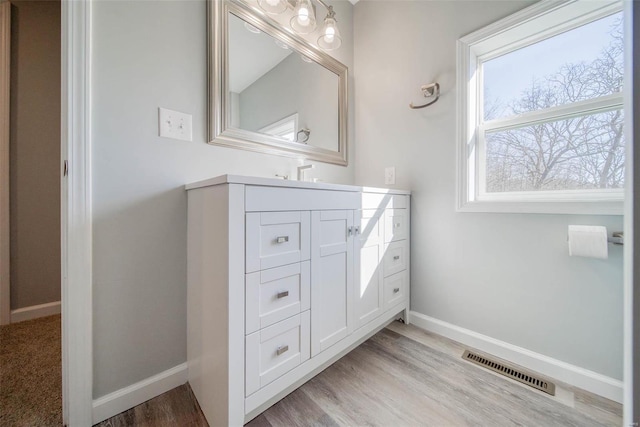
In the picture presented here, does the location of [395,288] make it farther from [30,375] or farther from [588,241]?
[30,375]

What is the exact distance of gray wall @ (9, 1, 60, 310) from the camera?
1707mm

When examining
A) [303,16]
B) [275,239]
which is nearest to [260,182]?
[275,239]

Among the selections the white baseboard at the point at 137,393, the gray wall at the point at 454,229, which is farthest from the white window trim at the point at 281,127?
the white baseboard at the point at 137,393

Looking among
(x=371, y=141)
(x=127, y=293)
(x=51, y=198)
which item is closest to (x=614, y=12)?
(x=371, y=141)

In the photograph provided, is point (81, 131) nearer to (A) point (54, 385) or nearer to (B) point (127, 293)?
(B) point (127, 293)

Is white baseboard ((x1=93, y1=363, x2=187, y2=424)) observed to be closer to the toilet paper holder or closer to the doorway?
the doorway

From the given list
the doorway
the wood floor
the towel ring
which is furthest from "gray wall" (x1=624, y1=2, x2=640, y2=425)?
the doorway

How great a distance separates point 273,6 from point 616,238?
2.04 metres

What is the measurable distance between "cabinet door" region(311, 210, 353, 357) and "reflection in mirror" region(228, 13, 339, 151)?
0.74m

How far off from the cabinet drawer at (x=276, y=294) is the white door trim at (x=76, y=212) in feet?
2.13

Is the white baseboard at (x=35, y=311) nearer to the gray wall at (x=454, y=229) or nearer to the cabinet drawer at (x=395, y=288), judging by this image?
the cabinet drawer at (x=395, y=288)

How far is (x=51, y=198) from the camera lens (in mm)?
1851

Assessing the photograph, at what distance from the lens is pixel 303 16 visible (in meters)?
1.51

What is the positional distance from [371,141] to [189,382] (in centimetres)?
192
